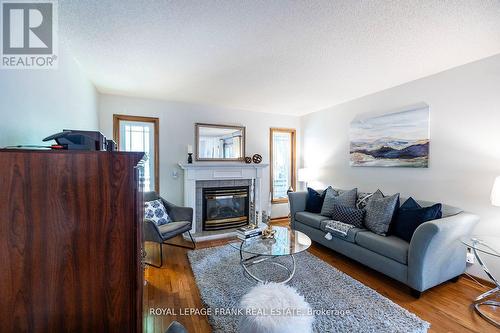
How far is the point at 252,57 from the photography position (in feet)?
7.54

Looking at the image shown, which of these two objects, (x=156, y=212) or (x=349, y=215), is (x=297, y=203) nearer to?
(x=349, y=215)

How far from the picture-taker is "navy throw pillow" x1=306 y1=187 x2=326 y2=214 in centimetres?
369

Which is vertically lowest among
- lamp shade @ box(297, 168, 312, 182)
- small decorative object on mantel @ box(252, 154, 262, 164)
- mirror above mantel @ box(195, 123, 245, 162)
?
lamp shade @ box(297, 168, 312, 182)

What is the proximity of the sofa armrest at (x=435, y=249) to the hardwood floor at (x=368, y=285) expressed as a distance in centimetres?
15

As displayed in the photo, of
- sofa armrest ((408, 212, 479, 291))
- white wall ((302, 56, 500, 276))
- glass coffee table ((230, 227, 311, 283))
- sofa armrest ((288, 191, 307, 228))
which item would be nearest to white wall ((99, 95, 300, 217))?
sofa armrest ((288, 191, 307, 228))

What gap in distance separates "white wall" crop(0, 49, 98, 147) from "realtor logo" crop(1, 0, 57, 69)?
0.24 feet

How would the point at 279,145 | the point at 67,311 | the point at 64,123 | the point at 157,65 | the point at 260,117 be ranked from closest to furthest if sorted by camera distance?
1. the point at 67,311
2. the point at 64,123
3. the point at 157,65
4. the point at 260,117
5. the point at 279,145

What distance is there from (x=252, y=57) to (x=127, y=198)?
1934 mm

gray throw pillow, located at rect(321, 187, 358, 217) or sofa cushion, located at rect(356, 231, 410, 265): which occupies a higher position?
→ gray throw pillow, located at rect(321, 187, 358, 217)

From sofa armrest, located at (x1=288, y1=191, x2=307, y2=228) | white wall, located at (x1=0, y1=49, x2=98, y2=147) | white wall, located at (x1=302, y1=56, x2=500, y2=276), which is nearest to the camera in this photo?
white wall, located at (x1=0, y1=49, x2=98, y2=147)

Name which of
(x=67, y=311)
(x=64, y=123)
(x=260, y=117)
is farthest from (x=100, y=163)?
(x=260, y=117)

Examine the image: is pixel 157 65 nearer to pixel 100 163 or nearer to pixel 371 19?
pixel 100 163

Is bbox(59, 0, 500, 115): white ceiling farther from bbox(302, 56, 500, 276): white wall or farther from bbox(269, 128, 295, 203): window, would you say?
bbox(269, 128, 295, 203): window

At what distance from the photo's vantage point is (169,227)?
2.93m
